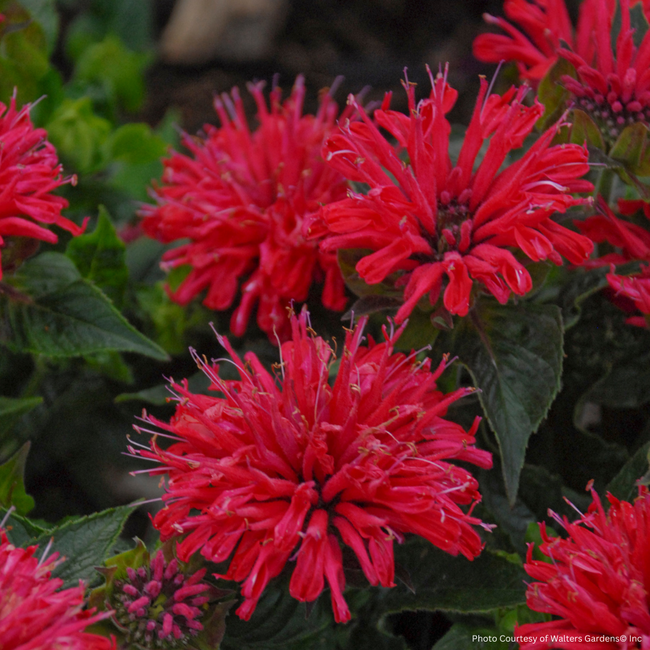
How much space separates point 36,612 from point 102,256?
39cm

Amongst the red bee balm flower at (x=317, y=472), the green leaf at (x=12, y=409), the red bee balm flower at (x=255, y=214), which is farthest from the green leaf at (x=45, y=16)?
the red bee balm flower at (x=317, y=472)

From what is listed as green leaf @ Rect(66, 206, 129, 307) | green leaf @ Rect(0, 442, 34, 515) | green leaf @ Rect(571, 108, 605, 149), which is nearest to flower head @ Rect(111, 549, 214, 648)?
green leaf @ Rect(0, 442, 34, 515)

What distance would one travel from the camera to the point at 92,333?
59 centimetres

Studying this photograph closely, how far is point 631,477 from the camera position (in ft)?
1.77

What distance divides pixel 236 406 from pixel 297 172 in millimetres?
297

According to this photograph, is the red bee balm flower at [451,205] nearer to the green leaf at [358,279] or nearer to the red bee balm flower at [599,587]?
the green leaf at [358,279]

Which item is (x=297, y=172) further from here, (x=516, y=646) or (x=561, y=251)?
(x=516, y=646)

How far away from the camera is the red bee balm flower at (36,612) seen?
361mm

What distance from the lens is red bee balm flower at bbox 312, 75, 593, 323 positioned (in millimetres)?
459

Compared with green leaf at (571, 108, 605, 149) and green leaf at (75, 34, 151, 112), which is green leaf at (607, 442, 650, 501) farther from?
green leaf at (75, 34, 151, 112)

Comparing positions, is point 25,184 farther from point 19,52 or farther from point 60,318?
point 19,52

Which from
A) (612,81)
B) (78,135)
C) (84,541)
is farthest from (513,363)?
(78,135)

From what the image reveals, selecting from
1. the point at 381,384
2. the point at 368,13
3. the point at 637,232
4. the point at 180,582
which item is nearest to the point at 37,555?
the point at 180,582

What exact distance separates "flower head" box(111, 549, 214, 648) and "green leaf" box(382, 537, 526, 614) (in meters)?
0.17
